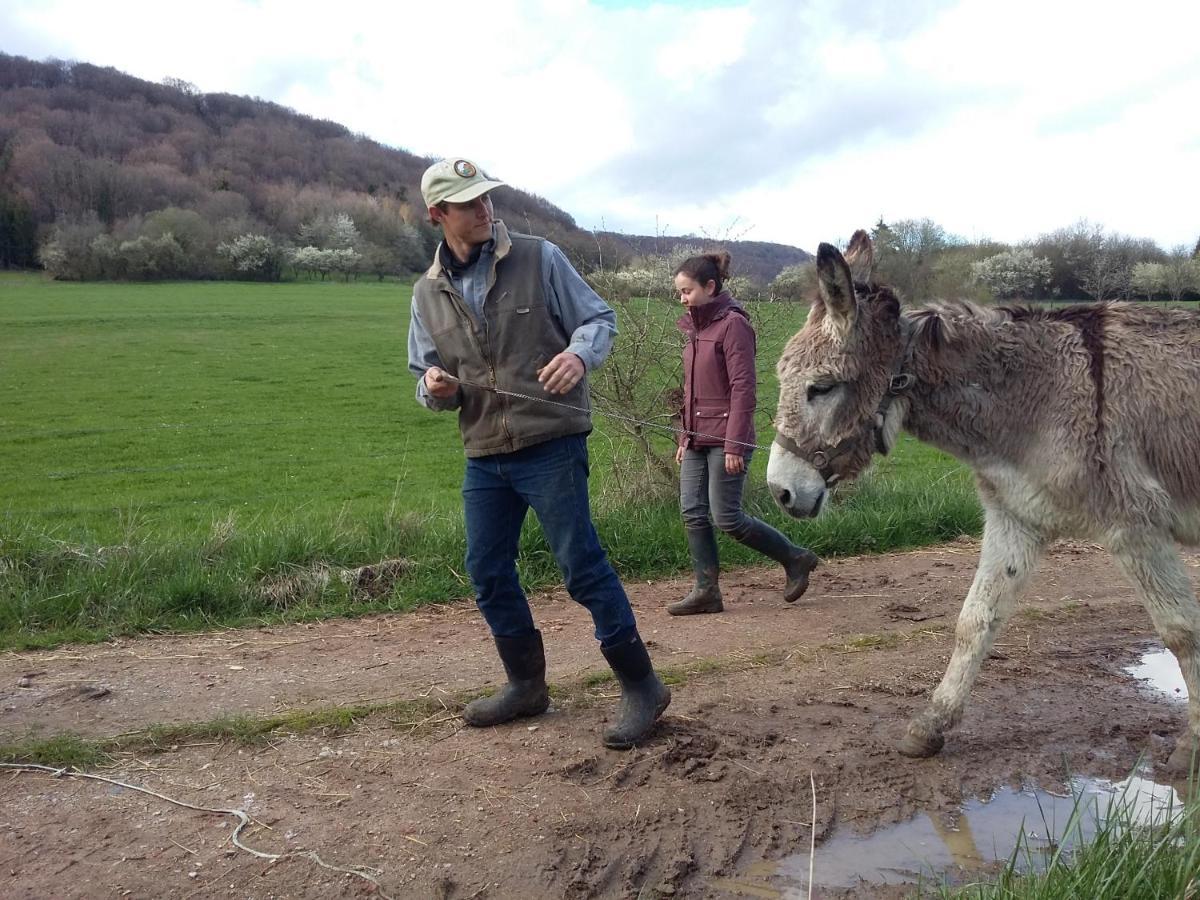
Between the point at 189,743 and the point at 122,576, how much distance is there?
2.63 metres

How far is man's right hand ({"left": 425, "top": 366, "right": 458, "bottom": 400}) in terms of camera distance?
3904 millimetres

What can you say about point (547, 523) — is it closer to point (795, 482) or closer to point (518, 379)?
point (518, 379)

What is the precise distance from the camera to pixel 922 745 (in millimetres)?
3979

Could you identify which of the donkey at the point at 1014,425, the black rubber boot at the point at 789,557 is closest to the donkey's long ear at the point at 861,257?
the donkey at the point at 1014,425

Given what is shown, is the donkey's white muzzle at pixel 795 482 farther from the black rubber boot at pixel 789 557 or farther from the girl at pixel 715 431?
the black rubber boot at pixel 789 557

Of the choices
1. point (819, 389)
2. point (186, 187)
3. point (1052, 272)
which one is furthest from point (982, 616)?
point (186, 187)

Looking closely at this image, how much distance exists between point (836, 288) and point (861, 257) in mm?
535

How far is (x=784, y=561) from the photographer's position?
21.3 ft

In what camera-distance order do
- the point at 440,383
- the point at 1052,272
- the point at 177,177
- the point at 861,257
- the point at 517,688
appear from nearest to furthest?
the point at 440,383, the point at 861,257, the point at 517,688, the point at 1052,272, the point at 177,177

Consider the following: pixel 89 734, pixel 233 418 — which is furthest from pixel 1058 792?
pixel 233 418

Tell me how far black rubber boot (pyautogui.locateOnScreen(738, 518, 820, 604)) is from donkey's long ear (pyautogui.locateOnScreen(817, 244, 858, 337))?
275 centimetres

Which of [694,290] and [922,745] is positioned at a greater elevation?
[694,290]

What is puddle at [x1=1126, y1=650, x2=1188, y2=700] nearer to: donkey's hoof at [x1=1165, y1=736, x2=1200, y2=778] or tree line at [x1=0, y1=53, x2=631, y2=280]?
donkey's hoof at [x1=1165, y1=736, x2=1200, y2=778]

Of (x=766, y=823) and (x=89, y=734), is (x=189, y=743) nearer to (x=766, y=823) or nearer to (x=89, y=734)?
(x=89, y=734)
